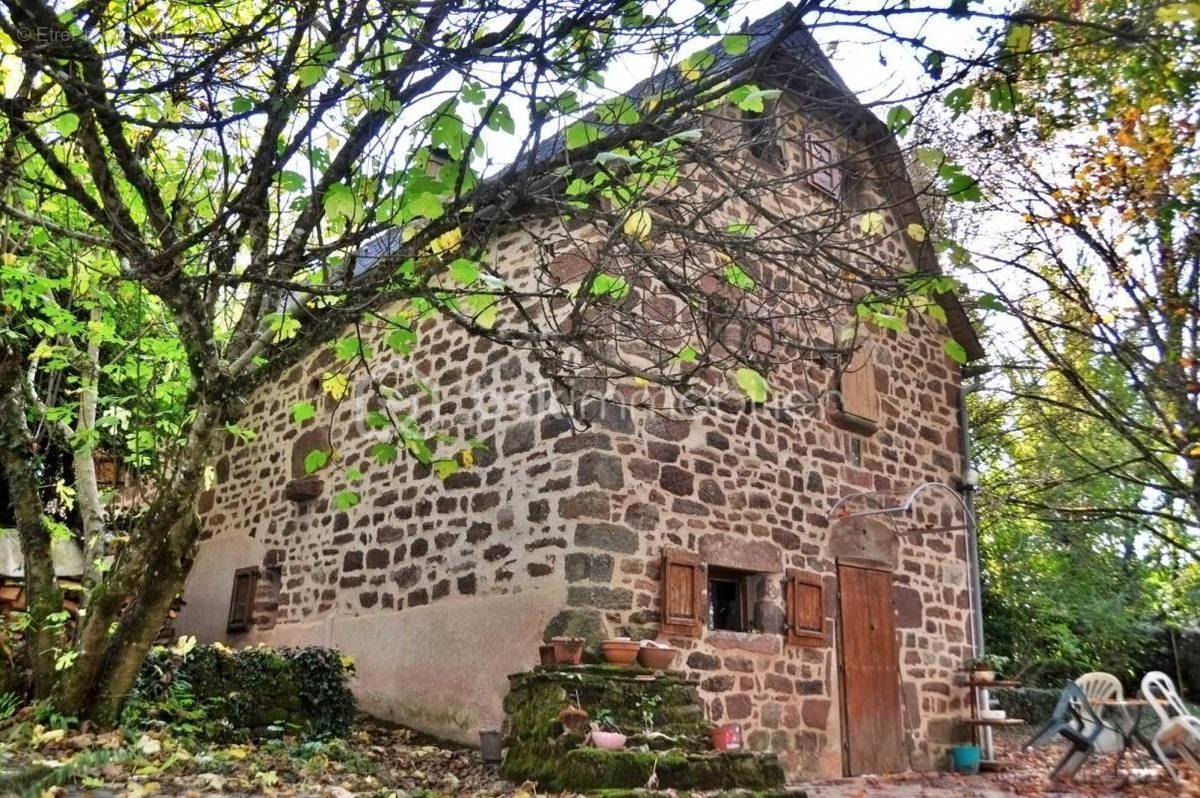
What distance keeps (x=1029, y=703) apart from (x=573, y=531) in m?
9.71

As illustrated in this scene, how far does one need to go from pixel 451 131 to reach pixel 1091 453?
40.6ft

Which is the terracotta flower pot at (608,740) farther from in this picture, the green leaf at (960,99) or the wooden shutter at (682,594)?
the green leaf at (960,99)

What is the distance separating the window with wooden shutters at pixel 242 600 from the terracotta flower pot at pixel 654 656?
458 centimetres

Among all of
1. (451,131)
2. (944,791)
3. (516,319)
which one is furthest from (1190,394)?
(451,131)

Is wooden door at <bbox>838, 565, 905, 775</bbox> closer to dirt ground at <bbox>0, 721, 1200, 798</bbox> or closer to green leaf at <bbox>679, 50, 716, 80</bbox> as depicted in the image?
dirt ground at <bbox>0, 721, 1200, 798</bbox>

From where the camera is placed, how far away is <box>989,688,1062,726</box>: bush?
1330 centimetres

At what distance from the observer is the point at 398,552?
793cm

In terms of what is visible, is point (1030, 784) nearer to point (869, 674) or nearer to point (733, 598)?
point (869, 674)

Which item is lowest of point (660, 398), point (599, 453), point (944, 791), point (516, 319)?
point (944, 791)

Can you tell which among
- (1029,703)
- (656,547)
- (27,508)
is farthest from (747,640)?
(1029,703)

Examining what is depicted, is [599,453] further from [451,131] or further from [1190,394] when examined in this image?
A: [1190,394]

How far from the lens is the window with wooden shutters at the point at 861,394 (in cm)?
Answer: 852

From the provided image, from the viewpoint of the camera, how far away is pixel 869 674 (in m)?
8.24

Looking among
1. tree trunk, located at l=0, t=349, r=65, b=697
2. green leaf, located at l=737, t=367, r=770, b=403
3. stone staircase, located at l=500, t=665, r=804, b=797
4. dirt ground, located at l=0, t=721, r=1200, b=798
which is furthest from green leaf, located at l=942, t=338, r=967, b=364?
tree trunk, located at l=0, t=349, r=65, b=697
